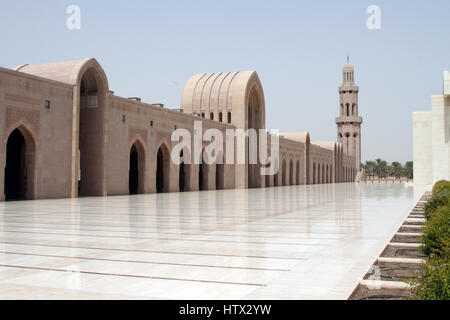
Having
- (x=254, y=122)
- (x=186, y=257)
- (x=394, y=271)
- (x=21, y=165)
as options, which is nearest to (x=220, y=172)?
(x=254, y=122)

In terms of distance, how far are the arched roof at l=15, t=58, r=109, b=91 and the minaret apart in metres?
57.1

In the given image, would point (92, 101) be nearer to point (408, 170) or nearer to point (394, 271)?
point (394, 271)

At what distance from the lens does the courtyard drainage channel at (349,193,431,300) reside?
3.42 meters

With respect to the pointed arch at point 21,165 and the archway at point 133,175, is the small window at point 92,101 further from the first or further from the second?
the archway at point 133,175

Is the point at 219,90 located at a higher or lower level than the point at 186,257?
higher

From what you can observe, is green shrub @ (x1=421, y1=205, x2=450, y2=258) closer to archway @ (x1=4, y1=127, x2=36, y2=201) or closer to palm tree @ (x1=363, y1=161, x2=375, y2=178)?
archway @ (x1=4, y1=127, x2=36, y2=201)

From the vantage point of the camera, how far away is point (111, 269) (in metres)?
4.32

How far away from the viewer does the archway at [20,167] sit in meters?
15.8

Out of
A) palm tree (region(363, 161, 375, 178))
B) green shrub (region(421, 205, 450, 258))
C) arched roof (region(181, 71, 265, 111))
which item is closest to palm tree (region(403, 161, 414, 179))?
palm tree (region(363, 161, 375, 178))

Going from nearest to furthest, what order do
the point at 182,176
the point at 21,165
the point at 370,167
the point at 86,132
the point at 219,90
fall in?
the point at 21,165, the point at 86,132, the point at 182,176, the point at 219,90, the point at 370,167

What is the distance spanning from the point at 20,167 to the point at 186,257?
14.2 m

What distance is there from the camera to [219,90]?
32.6 meters

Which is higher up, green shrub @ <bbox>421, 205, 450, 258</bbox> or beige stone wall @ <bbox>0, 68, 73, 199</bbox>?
beige stone wall @ <bbox>0, 68, 73, 199</bbox>
